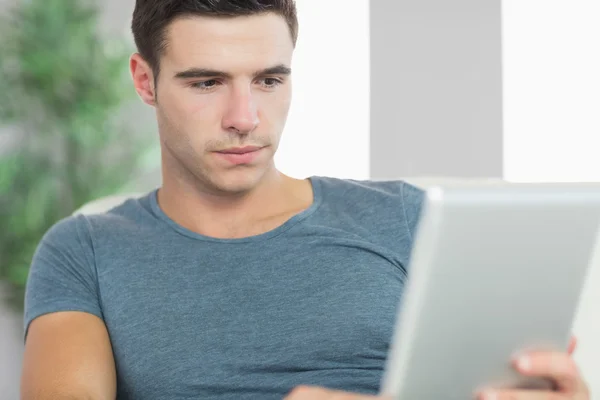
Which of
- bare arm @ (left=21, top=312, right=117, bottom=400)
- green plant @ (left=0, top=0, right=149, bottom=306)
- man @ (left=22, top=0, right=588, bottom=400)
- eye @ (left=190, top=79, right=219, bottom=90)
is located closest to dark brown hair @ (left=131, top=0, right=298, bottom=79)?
man @ (left=22, top=0, right=588, bottom=400)

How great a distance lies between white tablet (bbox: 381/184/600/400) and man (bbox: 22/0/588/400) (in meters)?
0.61

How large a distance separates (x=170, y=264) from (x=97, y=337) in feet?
0.60

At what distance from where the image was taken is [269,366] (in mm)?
1501

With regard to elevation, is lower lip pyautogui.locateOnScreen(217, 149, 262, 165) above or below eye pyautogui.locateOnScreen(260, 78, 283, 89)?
below

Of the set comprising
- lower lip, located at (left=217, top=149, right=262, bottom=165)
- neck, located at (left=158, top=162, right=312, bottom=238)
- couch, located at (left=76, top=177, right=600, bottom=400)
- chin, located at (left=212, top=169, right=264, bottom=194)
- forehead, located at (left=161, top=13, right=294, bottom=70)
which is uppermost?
forehead, located at (left=161, top=13, right=294, bottom=70)

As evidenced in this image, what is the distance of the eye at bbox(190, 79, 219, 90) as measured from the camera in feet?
5.37

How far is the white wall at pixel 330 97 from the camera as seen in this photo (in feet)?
14.1

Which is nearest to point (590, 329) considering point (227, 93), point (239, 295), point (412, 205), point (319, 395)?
point (412, 205)

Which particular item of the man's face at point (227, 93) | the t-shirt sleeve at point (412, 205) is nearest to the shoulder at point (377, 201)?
the t-shirt sleeve at point (412, 205)

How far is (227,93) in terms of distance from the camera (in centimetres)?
162

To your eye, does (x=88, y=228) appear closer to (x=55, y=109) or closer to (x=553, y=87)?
(x=55, y=109)

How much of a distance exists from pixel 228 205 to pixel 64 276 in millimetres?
340

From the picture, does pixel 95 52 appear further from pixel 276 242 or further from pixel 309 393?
pixel 309 393

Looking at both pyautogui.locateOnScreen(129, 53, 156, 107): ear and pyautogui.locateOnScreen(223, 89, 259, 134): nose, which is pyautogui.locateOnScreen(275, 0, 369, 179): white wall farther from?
pyautogui.locateOnScreen(223, 89, 259, 134): nose
